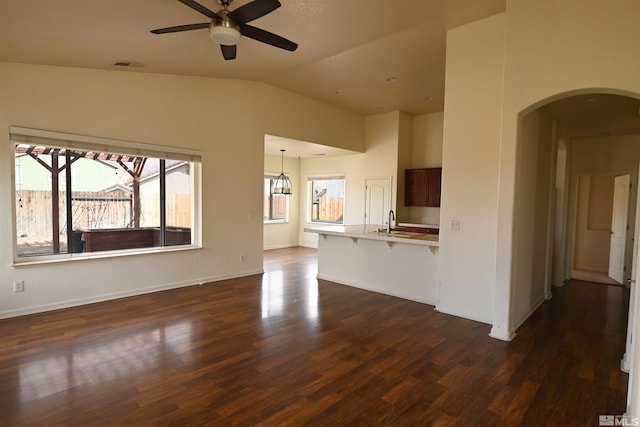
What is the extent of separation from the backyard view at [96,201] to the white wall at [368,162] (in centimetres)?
436

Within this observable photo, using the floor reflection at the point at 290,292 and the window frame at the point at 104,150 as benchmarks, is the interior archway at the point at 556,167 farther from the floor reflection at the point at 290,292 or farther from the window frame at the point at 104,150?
the window frame at the point at 104,150

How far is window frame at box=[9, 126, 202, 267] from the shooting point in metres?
3.92

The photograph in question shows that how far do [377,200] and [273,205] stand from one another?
309 cm

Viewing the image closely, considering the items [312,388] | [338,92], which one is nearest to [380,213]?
[338,92]

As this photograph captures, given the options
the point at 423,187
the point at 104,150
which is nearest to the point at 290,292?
the point at 104,150

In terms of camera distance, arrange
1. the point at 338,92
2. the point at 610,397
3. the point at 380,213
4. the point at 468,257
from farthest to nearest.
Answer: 1. the point at 380,213
2. the point at 338,92
3. the point at 468,257
4. the point at 610,397

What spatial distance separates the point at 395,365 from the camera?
→ 2.93 m

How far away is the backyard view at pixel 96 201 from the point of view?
4145 millimetres

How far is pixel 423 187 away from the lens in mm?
7738

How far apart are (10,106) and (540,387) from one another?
Answer: 5.94m

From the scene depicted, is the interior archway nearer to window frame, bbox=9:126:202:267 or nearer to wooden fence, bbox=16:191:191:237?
window frame, bbox=9:126:202:267

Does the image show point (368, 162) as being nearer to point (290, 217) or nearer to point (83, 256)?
point (290, 217)

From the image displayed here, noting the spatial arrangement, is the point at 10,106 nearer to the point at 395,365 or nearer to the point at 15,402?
the point at 15,402

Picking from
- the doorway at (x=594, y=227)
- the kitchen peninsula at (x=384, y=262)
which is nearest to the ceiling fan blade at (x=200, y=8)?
the kitchen peninsula at (x=384, y=262)
